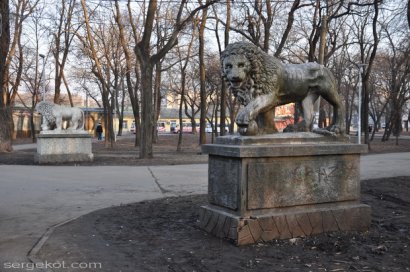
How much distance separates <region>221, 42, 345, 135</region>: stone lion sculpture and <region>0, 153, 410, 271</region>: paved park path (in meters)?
3.13

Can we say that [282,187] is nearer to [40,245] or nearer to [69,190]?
[40,245]

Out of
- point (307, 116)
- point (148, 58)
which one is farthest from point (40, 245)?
point (148, 58)

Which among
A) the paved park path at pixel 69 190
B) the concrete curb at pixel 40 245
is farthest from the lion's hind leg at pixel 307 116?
the paved park path at pixel 69 190

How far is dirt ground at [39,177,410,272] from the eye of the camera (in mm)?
4855

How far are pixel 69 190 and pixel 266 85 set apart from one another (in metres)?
6.09

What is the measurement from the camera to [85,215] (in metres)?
7.54

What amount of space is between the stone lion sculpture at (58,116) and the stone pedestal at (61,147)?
30 cm

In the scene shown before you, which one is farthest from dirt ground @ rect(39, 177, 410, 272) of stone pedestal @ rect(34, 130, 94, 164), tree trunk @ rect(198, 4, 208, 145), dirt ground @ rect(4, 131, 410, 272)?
tree trunk @ rect(198, 4, 208, 145)

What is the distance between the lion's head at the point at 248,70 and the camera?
19.6 feet

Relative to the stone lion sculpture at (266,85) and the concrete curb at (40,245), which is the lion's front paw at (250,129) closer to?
the stone lion sculpture at (266,85)

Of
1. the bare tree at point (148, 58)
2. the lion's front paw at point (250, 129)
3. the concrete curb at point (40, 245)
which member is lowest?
the concrete curb at point (40, 245)

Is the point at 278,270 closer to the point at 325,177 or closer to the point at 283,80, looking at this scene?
the point at 325,177

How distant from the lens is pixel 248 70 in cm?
604

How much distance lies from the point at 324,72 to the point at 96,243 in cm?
377
